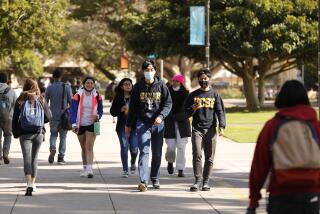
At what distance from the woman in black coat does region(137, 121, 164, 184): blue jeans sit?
71.4 inches

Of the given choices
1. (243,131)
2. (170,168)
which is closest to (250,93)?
(243,131)

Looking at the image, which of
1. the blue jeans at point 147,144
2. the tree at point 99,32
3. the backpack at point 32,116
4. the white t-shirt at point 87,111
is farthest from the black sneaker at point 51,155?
the tree at point 99,32

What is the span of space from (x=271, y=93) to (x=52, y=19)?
34967 mm

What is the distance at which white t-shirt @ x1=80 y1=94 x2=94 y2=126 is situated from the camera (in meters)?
13.8

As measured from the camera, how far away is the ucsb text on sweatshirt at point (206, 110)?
11.8 meters

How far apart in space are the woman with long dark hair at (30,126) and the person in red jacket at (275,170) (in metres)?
6.09

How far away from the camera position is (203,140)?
11922 mm

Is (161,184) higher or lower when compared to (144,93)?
lower

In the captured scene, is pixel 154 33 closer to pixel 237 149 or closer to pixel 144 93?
pixel 237 149

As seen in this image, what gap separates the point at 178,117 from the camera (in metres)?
14.0

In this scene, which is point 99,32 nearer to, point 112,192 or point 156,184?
point 156,184

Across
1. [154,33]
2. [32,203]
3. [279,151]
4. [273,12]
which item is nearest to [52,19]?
[154,33]

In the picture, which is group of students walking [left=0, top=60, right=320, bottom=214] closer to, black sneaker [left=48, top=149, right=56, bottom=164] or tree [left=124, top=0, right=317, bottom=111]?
black sneaker [left=48, top=149, right=56, bottom=164]

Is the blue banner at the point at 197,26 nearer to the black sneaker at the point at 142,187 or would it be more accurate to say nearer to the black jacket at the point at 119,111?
the black jacket at the point at 119,111
